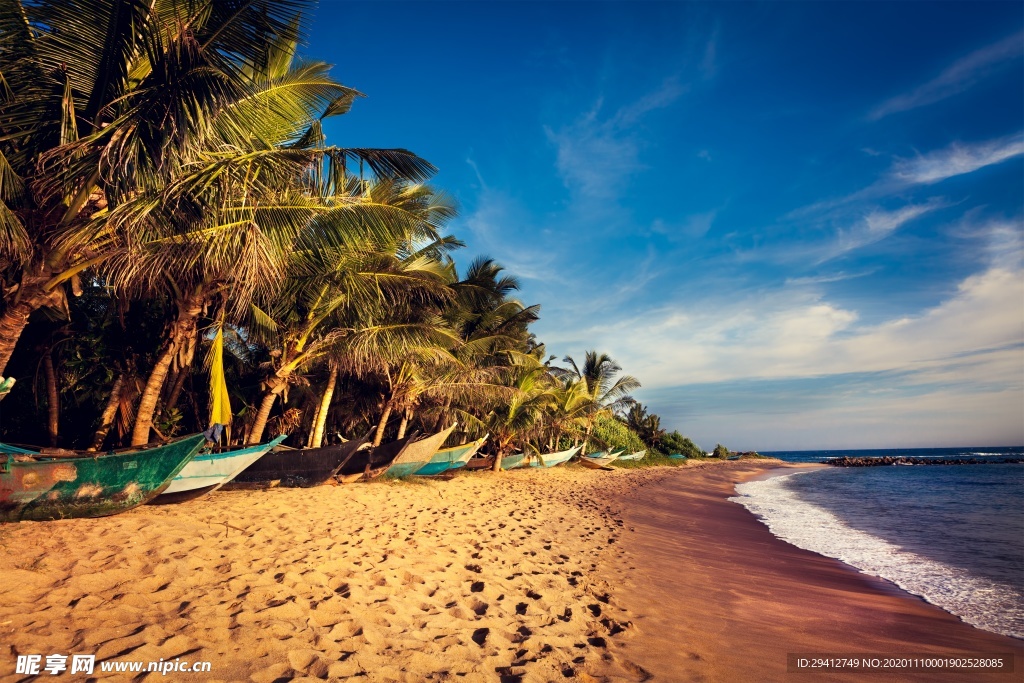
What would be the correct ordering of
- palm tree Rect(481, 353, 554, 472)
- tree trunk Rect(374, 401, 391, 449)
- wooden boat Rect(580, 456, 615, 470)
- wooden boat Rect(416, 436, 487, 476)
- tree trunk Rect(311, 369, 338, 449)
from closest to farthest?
tree trunk Rect(311, 369, 338, 449), tree trunk Rect(374, 401, 391, 449), wooden boat Rect(416, 436, 487, 476), palm tree Rect(481, 353, 554, 472), wooden boat Rect(580, 456, 615, 470)

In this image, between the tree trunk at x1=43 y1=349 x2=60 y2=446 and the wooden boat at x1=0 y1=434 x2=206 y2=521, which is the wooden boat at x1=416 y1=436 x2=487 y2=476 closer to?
the wooden boat at x1=0 y1=434 x2=206 y2=521

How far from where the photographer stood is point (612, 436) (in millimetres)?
31719

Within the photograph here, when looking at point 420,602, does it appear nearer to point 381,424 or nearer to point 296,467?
point 296,467

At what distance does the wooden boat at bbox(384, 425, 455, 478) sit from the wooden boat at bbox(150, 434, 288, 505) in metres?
4.58

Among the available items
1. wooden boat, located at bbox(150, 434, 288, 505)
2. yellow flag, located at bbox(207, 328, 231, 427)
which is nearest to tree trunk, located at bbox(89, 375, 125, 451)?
wooden boat, located at bbox(150, 434, 288, 505)

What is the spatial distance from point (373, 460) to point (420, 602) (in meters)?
8.66

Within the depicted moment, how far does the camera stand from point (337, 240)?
8148mm

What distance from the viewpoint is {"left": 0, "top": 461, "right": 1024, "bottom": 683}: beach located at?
10.7 ft

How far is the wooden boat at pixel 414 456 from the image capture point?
12.6 metres

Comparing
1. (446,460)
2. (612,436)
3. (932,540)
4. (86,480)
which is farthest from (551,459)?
(86,480)

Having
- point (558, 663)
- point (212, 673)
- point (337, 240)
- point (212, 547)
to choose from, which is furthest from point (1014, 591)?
point (337, 240)

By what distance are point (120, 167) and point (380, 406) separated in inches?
439

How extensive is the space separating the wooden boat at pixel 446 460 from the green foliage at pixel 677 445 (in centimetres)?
3333

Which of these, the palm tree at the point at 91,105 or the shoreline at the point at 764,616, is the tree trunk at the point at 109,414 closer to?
the palm tree at the point at 91,105
